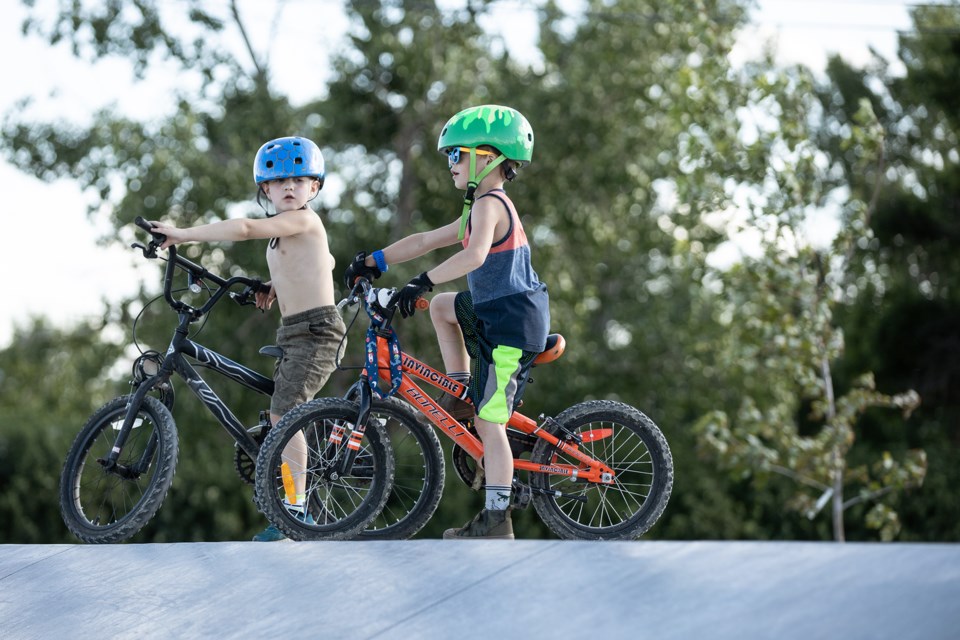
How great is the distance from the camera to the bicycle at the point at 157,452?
4.73 m

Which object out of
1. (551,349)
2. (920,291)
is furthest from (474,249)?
(920,291)

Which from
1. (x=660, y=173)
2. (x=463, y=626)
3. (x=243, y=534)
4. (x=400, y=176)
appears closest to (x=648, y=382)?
(x=660, y=173)

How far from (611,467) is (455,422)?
72cm

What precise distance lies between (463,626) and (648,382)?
1482 cm

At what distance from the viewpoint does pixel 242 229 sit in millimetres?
4656

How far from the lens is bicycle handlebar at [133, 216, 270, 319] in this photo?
461cm

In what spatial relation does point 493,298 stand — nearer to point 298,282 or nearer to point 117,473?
point 298,282

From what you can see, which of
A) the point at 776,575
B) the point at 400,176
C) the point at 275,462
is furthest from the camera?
the point at 400,176

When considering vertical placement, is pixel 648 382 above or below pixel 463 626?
above

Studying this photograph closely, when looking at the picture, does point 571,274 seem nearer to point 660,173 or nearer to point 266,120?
point 660,173

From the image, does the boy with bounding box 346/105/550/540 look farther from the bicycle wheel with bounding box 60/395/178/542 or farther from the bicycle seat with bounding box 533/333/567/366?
the bicycle wheel with bounding box 60/395/178/542

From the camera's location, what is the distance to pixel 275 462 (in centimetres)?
462

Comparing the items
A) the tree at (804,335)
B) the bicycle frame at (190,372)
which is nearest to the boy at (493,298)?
the bicycle frame at (190,372)

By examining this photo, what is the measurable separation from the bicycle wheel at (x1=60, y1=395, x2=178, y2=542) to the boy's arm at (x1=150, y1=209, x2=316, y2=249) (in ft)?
2.51
